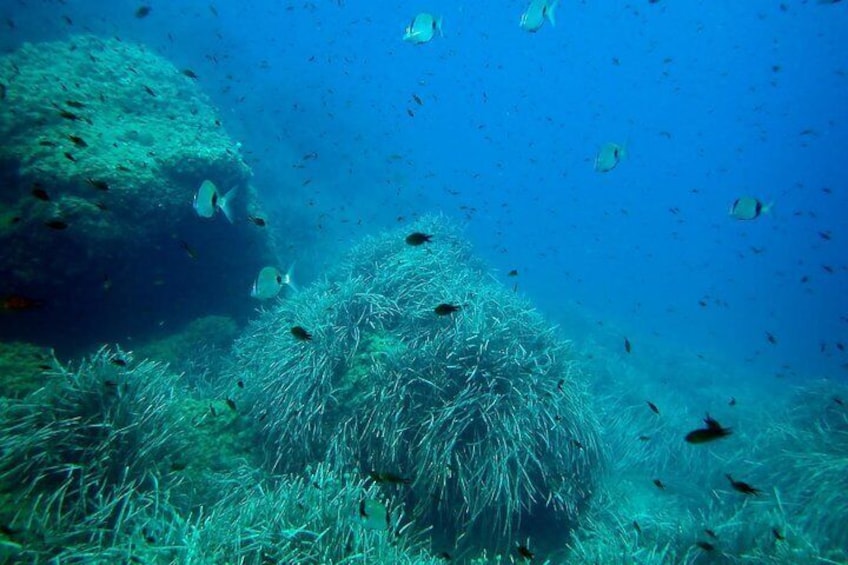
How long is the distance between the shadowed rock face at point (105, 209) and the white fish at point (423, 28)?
4201 millimetres

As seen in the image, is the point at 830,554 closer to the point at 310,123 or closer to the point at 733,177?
the point at 310,123

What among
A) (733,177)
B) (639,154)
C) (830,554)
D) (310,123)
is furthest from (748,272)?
(830,554)

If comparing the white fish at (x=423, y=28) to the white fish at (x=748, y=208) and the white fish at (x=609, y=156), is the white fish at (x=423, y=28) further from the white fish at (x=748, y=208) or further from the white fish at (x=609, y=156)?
the white fish at (x=748, y=208)

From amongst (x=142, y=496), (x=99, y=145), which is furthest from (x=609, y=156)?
(x=99, y=145)

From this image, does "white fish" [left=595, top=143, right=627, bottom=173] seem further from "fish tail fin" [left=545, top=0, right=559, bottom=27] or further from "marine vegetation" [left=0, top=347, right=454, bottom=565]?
"marine vegetation" [left=0, top=347, right=454, bottom=565]

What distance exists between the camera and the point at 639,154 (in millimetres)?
169500

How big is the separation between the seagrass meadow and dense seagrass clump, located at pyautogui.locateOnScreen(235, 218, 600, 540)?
30mm

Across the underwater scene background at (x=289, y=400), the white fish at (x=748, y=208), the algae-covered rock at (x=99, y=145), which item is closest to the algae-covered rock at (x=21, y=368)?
the underwater scene background at (x=289, y=400)

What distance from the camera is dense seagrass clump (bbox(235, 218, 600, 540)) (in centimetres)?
529

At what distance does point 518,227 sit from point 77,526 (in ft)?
174

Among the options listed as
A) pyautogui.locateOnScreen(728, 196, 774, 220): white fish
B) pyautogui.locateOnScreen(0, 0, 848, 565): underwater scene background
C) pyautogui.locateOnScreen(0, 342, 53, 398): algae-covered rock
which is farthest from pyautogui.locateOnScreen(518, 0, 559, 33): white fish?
pyautogui.locateOnScreen(0, 342, 53, 398): algae-covered rock

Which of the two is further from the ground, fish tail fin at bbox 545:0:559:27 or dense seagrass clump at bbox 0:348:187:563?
fish tail fin at bbox 545:0:559:27

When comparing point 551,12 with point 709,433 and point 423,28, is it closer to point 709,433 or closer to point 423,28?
point 423,28

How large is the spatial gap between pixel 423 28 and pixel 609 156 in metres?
3.23
